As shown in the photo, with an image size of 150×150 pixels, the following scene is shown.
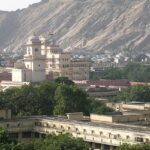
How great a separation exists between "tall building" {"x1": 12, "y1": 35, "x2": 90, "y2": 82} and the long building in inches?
1807

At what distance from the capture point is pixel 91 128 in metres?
48.9

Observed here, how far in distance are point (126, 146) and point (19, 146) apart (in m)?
5.32

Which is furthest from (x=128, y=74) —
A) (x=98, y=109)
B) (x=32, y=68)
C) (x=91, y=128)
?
(x=91, y=128)

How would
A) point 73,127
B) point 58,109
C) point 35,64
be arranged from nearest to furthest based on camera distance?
point 73,127 → point 58,109 → point 35,64

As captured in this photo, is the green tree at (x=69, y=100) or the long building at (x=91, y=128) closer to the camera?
the long building at (x=91, y=128)

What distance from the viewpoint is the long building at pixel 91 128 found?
46.3m

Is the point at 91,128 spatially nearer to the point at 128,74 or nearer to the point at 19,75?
the point at 19,75

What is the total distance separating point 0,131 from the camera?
137ft

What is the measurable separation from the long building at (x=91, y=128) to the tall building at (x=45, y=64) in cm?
4589

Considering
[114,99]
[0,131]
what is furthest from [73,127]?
[114,99]

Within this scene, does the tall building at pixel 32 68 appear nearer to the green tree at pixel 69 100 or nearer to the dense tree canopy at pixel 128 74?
the dense tree canopy at pixel 128 74

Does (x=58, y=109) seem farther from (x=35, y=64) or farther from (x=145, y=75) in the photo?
(x=145, y=75)

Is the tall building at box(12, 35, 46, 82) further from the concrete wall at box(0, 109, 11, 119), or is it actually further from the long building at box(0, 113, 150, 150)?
the concrete wall at box(0, 109, 11, 119)

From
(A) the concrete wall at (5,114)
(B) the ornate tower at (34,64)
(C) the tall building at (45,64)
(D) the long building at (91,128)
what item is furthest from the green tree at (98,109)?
(C) the tall building at (45,64)
